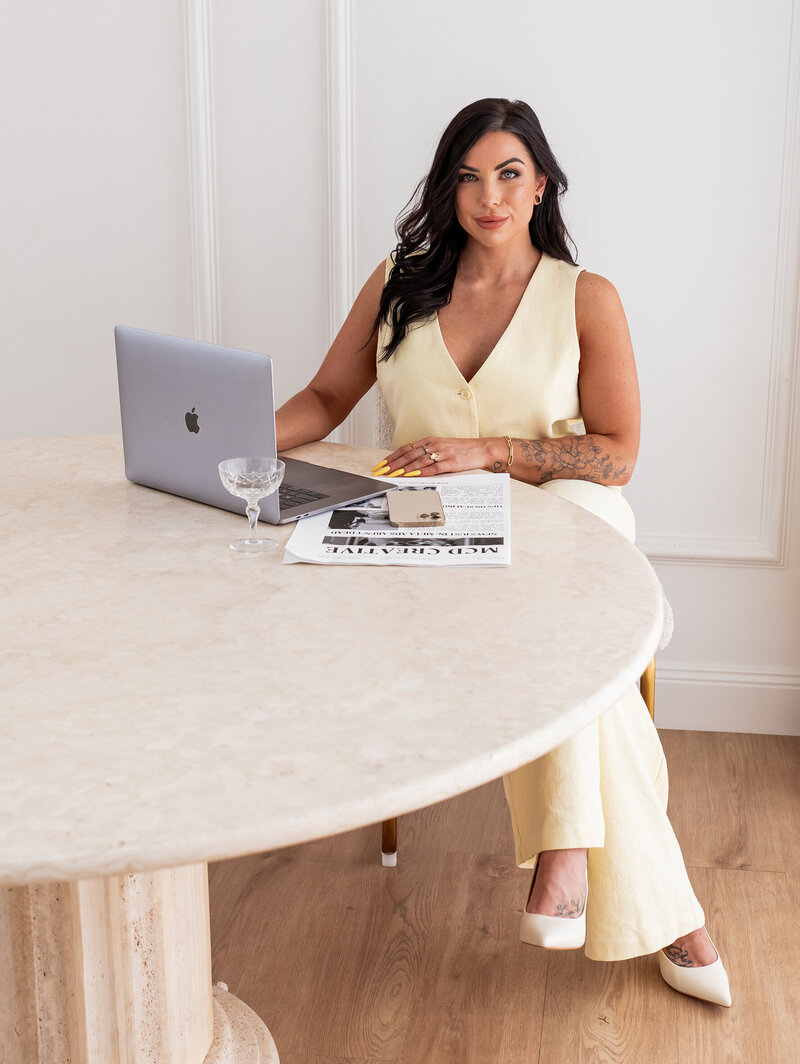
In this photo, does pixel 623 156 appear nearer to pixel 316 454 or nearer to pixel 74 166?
pixel 316 454

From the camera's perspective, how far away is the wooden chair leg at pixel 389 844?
196 centimetres

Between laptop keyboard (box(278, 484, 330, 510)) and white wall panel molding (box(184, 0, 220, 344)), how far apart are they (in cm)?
117

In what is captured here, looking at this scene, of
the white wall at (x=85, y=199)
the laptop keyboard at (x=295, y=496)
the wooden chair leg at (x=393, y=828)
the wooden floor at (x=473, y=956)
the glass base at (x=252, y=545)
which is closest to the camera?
the glass base at (x=252, y=545)

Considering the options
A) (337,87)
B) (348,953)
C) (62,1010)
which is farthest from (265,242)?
(62,1010)

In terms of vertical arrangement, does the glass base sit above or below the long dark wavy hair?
below

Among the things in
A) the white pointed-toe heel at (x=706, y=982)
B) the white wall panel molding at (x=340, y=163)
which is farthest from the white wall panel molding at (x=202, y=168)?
the white pointed-toe heel at (x=706, y=982)

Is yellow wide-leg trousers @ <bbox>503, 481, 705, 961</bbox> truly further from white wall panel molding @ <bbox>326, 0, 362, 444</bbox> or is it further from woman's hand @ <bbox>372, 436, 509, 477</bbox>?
white wall panel molding @ <bbox>326, 0, 362, 444</bbox>

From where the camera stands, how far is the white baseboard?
2.54 meters

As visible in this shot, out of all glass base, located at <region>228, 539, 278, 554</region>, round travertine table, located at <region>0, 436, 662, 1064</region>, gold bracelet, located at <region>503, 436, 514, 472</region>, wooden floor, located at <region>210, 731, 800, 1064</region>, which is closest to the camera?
round travertine table, located at <region>0, 436, 662, 1064</region>

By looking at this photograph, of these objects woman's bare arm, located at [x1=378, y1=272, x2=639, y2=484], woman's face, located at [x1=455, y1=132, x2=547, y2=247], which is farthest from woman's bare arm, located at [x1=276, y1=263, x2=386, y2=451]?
woman's bare arm, located at [x1=378, y1=272, x2=639, y2=484]

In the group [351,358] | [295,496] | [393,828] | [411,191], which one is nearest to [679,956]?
[393,828]

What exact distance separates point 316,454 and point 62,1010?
2.98 ft

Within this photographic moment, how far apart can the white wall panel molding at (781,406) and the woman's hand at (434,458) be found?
916 millimetres

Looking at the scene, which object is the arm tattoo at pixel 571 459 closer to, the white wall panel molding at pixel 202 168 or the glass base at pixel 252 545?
the glass base at pixel 252 545
